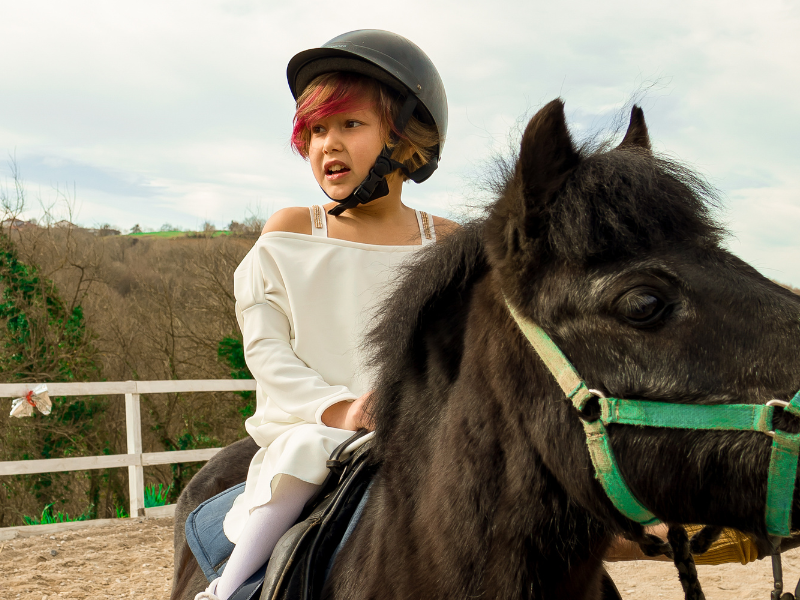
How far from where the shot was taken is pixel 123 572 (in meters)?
5.37

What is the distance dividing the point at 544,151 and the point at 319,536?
3.41 ft

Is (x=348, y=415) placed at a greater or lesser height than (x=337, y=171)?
lesser

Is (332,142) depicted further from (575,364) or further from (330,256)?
(575,364)

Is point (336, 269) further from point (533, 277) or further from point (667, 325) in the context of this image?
point (667, 325)

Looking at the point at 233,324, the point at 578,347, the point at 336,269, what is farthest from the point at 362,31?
the point at 233,324

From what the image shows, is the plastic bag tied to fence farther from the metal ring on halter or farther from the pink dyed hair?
the metal ring on halter

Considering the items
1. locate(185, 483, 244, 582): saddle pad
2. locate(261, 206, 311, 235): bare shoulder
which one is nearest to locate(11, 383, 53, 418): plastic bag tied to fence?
locate(185, 483, 244, 582): saddle pad

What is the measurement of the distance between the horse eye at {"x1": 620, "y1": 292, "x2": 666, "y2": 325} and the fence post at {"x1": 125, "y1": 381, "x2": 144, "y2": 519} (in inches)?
280

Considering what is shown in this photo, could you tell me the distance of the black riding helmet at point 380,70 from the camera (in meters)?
2.09

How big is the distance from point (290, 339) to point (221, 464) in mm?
1128

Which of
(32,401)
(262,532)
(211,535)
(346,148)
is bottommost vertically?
(32,401)

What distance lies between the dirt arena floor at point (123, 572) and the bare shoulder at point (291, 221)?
4.03m

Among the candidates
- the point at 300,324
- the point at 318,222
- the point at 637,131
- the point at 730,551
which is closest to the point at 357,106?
the point at 318,222

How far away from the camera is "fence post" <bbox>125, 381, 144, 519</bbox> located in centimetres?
714
